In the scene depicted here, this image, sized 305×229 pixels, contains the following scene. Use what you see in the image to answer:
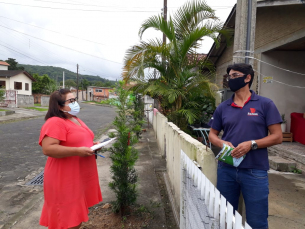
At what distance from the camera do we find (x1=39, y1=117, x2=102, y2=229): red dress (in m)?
2.19

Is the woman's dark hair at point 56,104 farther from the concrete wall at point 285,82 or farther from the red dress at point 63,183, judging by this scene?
the concrete wall at point 285,82

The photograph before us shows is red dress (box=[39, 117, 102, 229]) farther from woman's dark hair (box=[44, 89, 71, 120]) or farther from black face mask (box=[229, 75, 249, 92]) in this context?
black face mask (box=[229, 75, 249, 92])

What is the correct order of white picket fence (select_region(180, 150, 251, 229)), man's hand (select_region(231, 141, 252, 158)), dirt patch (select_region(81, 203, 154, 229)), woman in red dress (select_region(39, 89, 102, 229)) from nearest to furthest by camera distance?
1. white picket fence (select_region(180, 150, 251, 229))
2. man's hand (select_region(231, 141, 252, 158))
3. woman in red dress (select_region(39, 89, 102, 229))
4. dirt patch (select_region(81, 203, 154, 229))

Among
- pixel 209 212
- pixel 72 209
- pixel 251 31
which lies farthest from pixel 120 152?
pixel 251 31

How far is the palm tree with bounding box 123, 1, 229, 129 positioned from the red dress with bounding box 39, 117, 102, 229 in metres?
3.65

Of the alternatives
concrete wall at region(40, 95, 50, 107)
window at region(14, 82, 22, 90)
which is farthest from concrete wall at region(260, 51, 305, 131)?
window at region(14, 82, 22, 90)

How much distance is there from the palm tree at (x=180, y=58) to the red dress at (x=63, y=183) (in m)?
3.65

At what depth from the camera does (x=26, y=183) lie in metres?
4.87

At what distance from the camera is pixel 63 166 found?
2.25 metres

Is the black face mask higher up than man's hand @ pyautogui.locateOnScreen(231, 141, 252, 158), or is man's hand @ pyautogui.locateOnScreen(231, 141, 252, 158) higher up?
the black face mask

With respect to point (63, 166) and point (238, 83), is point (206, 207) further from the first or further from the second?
point (63, 166)

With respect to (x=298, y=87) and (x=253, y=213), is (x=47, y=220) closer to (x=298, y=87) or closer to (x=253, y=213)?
(x=253, y=213)

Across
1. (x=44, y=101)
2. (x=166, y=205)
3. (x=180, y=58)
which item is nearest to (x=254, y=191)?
(x=166, y=205)

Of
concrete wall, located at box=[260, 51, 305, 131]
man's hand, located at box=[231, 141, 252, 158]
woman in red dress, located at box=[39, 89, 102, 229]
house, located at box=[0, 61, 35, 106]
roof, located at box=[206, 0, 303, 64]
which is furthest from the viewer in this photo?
house, located at box=[0, 61, 35, 106]
